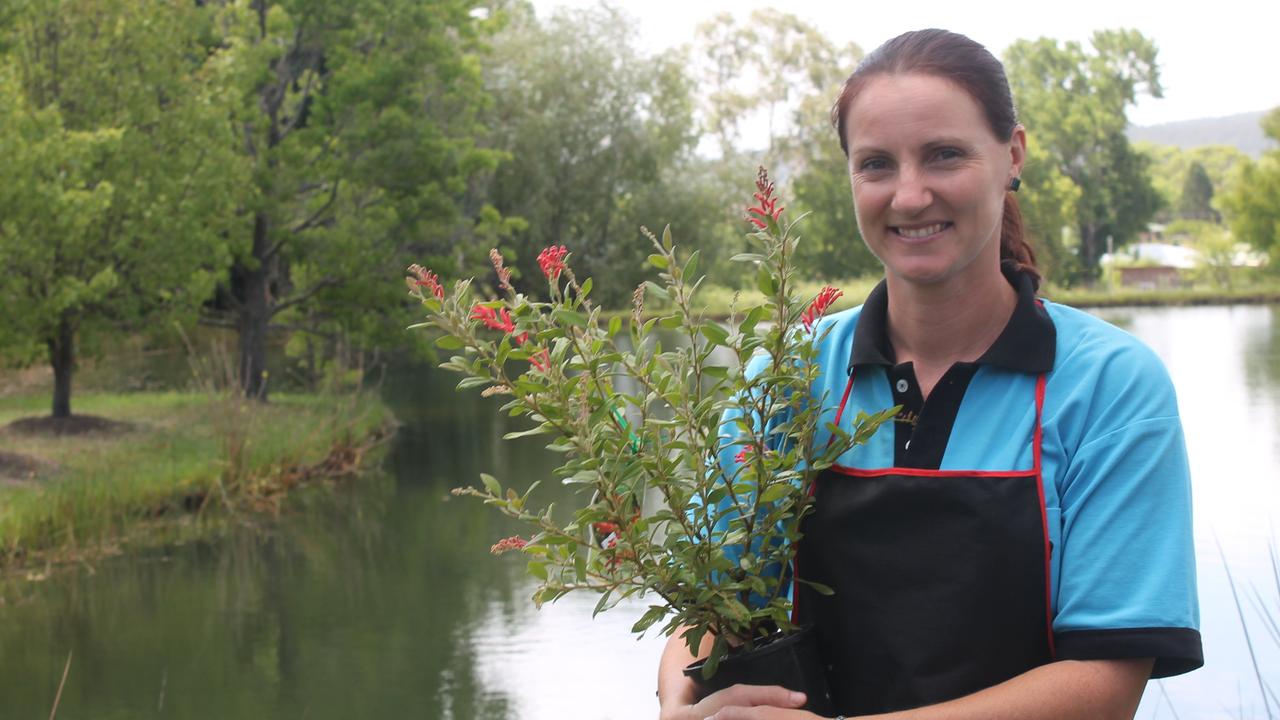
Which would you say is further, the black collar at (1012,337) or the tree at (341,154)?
the tree at (341,154)

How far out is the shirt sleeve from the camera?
1.65 metres

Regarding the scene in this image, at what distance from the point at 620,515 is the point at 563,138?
25.1 metres

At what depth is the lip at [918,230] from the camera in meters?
1.81

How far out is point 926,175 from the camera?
1.79m

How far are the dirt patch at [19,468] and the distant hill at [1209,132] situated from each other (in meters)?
180

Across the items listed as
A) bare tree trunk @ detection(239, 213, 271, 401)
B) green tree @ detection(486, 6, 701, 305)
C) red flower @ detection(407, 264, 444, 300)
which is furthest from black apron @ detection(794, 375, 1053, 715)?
green tree @ detection(486, 6, 701, 305)

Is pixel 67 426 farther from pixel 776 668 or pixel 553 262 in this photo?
pixel 776 668

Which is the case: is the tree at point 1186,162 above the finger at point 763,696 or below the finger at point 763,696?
above

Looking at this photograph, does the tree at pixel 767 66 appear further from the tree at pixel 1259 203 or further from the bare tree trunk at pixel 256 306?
the bare tree trunk at pixel 256 306

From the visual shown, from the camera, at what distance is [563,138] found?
26.5 meters

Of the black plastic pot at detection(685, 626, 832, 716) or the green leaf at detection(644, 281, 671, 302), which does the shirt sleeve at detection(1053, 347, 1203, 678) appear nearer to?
the black plastic pot at detection(685, 626, 832, 716)

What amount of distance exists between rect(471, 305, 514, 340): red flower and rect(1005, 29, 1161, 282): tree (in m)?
61.7

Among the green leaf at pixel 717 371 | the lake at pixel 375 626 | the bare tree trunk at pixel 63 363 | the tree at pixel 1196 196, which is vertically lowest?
the lake at pixel 375 626

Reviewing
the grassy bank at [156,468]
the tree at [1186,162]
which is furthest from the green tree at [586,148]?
the tree at [1186,162]
